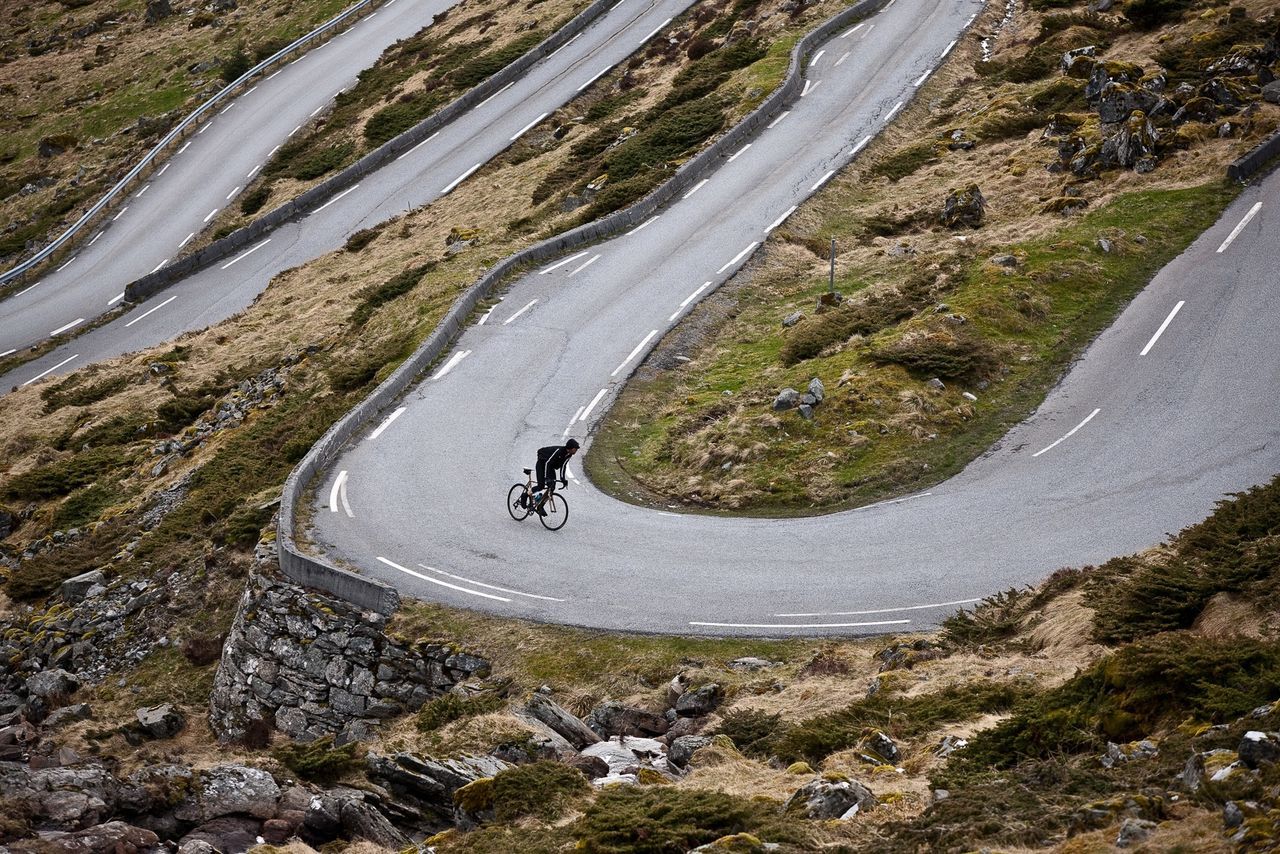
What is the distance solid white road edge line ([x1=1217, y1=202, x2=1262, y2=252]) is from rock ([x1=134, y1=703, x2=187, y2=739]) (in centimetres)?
2829

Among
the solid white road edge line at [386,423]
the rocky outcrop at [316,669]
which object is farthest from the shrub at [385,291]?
the rocky outcrop at [316,669]

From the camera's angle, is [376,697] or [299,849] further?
[376,697]

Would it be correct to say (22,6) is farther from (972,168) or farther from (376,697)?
(376,697)

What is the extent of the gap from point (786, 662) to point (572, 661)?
3505mm

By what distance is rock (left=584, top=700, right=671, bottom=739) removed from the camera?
1745cm

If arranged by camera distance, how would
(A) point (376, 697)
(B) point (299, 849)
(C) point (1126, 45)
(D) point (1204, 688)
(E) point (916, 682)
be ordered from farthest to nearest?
(C) point (1126, 45) < (A) point (376, 697) < (E) point (916, 682) < (B) point (299, 849) < (D) point (1204, 688)

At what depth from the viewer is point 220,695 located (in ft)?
72.6

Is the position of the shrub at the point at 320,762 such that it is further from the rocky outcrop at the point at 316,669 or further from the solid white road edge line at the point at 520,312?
the solid white road edge line at the point at 520,312

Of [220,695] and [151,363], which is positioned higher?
[151,363]

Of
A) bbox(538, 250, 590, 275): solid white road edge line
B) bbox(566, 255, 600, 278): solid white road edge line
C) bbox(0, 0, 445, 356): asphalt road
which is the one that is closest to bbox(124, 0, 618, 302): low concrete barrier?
bbox(0, 0, 445, 356): asphalt road

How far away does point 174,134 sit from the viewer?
2357 inches

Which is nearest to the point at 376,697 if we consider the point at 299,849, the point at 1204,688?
the point at 299,849

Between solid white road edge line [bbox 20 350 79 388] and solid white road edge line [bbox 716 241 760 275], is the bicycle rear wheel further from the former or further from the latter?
solid white road edge line [bbox 20 350 79 388]

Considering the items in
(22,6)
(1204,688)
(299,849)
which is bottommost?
(1204,688)
